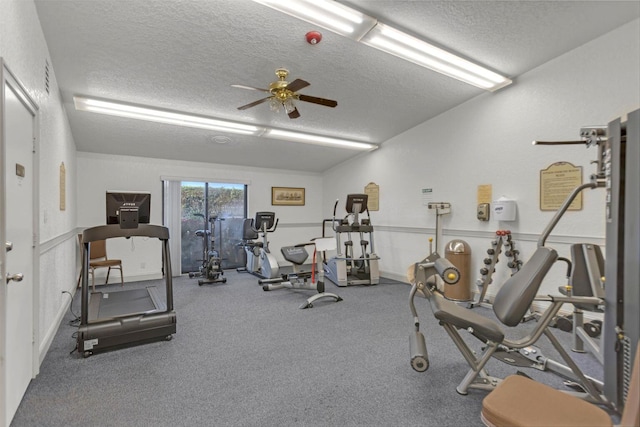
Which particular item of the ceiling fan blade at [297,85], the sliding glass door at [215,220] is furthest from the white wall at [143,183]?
the ceiling fan blade at [297,85]

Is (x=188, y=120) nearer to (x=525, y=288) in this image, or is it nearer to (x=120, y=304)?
(x=120, y=304)

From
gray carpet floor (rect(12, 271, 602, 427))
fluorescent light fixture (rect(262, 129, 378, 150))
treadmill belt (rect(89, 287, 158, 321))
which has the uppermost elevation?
fluorescent light fixture (rect(262, 129, 378, 150))

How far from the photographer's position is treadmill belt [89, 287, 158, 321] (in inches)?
125

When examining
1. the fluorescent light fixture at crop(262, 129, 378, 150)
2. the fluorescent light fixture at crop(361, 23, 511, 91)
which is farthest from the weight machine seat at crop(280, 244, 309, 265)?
the fluorescent light fixture at crop(361, 23, 511, 91)

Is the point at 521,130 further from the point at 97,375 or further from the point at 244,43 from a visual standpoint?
the point at 97,375

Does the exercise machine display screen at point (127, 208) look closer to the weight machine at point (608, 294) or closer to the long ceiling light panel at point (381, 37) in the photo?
the long ceiling light panel at point (381, 37)

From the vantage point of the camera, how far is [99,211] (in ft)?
18.0

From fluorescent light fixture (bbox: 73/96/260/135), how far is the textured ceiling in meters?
0.14

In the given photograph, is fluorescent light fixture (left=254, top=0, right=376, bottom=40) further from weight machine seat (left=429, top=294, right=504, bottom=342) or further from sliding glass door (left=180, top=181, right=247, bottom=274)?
sliding glass door (left=180, top=181, right=247, bottom=274)

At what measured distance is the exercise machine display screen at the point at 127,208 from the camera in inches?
116

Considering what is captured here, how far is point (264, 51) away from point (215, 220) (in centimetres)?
404

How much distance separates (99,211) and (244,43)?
14.6ft

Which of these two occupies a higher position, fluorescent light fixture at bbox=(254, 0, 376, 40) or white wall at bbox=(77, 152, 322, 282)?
fluorescent light fixture at bbox=(254, 0, 376, 40)

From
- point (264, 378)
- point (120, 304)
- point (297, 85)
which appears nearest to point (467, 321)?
point (264, 378)
